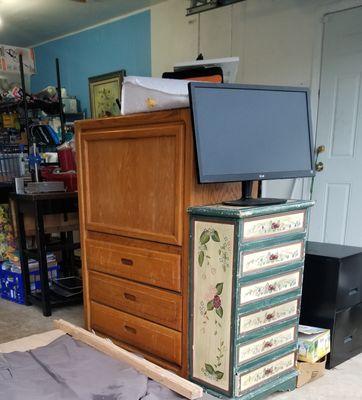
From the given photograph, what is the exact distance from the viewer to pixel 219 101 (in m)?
1.38

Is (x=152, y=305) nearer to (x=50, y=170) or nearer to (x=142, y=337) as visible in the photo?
(x=142, y=337)

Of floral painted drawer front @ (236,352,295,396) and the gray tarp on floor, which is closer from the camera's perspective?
the gray tarp on floor

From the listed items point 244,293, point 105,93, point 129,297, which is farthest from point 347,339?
point 105,93

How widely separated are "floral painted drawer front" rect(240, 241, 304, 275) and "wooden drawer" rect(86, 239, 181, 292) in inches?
12.7

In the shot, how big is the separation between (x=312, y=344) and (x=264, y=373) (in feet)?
1.08

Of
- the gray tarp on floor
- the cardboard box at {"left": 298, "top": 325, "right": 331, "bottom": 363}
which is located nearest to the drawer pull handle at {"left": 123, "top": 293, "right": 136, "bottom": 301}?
the gray tarp on floor

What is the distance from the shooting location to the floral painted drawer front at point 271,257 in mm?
1364

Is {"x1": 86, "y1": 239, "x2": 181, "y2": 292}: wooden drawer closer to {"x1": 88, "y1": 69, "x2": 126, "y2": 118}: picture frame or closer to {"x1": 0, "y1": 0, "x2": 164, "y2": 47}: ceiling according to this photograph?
{"x1": 88, "y1": 69, "x2": 126, "y2": 118}: picture frame

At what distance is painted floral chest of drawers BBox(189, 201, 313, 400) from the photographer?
4.47ft

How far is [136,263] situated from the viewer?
5.71 ft

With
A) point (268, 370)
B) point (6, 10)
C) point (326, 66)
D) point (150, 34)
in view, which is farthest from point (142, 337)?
point (6, 10)

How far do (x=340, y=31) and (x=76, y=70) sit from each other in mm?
3318

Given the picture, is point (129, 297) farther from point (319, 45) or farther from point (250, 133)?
point (319, 45)

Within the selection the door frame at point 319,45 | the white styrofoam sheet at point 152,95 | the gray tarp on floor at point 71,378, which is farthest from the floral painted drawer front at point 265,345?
the door frame at point 319,45
